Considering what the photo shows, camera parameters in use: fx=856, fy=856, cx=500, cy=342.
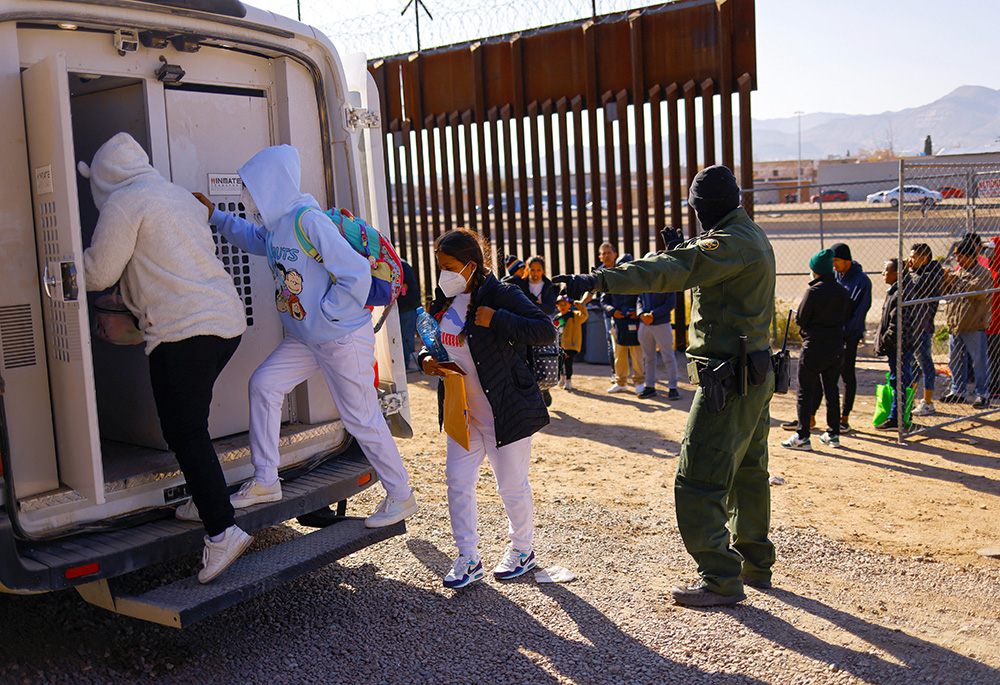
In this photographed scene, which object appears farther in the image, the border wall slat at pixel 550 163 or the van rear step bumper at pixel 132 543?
the border wall slat at pixel 550 163

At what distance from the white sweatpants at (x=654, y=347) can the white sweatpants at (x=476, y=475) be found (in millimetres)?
5194

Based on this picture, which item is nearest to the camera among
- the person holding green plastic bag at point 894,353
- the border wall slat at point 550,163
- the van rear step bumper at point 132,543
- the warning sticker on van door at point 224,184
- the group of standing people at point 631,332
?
the van rear step bumper at point 132,543

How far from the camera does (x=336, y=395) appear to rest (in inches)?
173

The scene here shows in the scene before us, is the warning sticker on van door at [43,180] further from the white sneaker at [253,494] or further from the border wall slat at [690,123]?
the border wall slat at [690,123]

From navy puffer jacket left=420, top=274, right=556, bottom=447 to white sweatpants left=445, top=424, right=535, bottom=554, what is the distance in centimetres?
14

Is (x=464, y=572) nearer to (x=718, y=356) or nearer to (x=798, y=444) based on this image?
(x=718, y=356)

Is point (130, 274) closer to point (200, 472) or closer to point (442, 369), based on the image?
point (200, 472)

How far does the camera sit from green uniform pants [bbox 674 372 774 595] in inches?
163

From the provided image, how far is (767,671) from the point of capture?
3654mm

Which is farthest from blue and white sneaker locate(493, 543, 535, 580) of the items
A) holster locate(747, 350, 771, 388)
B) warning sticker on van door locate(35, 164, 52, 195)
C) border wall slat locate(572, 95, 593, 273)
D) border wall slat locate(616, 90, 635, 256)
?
border wall slat locate(572, 95, 593, 273)

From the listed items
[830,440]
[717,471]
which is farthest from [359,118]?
[830,440]

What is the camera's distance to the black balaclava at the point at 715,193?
4.27 metres

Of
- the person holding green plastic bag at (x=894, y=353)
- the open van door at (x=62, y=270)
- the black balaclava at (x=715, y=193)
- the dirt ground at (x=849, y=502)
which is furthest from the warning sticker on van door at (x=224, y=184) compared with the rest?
the person holding green plastic bag at (x=894, y=353)

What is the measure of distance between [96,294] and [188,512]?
147 centimetres
